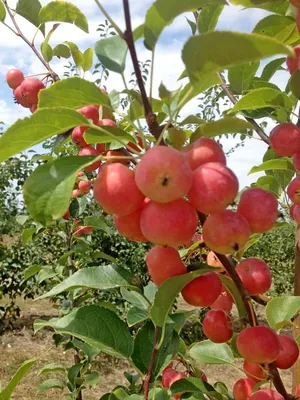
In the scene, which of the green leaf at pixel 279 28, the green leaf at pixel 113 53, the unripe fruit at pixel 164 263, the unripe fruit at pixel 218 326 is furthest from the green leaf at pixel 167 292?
the green leaf at pixel 279 28

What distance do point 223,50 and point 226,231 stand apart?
0.72 feet

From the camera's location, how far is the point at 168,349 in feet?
3.10

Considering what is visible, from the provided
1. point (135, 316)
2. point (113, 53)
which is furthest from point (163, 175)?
point (135, 316)

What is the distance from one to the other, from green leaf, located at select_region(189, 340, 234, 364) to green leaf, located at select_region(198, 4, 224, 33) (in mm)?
751

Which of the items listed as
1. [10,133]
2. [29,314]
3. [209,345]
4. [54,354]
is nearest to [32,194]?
[10,133]

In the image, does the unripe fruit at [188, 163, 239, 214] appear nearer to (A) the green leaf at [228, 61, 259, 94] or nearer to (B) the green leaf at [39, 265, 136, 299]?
(B) the green leaf at [39, 265, 136, 299]

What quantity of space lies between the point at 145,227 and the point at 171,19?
0.29 m

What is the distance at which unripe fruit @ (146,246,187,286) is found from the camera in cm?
68

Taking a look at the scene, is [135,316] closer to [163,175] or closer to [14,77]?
[163,175]

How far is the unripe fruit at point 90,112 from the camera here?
928 millimetres

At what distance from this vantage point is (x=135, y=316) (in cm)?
101

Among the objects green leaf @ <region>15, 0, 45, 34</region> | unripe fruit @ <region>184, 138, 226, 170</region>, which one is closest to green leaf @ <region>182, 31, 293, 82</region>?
unripe fruit @ <region>184, 138, 226, 170</region>

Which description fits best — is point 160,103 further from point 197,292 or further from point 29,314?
point 29,314

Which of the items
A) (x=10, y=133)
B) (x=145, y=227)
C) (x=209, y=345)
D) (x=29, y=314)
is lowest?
(x=29, y=314)
